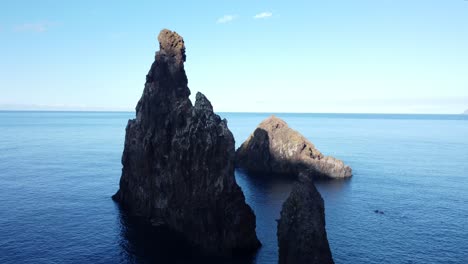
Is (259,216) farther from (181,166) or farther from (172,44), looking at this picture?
(172,44)

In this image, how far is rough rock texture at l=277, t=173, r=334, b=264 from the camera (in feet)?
178

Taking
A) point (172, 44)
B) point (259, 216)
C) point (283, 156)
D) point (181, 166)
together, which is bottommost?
point (259, 216)

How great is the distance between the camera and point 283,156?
148 metres

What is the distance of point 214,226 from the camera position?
7319 cm

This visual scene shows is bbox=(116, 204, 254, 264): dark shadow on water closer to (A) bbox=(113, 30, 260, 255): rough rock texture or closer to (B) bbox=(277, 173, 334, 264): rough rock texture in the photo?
(A) bbox=(113, 30, 260, 255): rough rock texture

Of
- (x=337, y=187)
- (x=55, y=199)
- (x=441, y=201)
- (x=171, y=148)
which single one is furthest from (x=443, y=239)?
(x=55, y=199)

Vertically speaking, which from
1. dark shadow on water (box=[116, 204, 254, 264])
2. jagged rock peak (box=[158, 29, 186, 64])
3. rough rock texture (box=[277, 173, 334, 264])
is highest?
jagged rock peak (box=[158, 29, 186, 64])

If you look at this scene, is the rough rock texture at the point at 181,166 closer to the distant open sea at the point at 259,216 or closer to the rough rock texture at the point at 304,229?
the distant open sea at the point at 259,216

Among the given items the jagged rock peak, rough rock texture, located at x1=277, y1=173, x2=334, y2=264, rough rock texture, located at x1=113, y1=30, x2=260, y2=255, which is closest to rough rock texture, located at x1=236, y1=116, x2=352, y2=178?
rough rock texture, located at x1=113, y1=30, x2=260, y2=255

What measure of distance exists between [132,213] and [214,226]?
2942cm

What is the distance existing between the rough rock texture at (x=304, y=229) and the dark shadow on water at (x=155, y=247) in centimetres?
1399

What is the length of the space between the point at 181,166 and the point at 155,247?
56.8ft

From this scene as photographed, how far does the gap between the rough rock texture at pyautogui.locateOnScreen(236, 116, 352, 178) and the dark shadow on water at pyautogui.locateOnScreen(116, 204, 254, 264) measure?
7317cm

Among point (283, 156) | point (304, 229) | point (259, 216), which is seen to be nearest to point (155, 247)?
point (259, 216)
